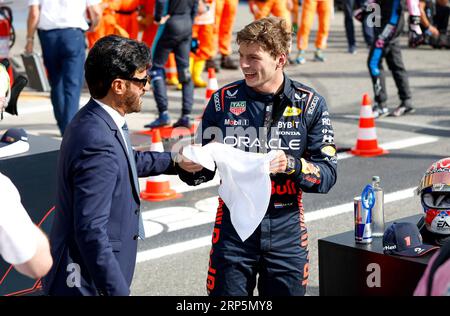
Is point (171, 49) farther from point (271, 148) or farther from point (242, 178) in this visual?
point (242, 178)

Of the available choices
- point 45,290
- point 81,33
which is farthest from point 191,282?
point 81,33

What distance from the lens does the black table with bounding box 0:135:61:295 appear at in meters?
6.70

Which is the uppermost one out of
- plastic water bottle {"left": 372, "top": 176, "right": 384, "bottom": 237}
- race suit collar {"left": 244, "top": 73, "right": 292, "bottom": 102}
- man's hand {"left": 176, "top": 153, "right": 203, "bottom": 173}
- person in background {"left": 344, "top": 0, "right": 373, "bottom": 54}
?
race suit collar {"left": 244, "top": 73, "right": 292, "bottom": 102}

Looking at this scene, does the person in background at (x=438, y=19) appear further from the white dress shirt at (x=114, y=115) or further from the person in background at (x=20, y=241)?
the person in background at (x=20, y=241)

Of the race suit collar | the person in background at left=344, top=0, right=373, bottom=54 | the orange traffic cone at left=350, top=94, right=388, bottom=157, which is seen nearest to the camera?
the race suit collar

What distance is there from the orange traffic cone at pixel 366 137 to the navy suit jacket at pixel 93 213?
297 inches

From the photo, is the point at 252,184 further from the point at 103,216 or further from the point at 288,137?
the point at 103,216

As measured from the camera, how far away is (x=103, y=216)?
4.42m

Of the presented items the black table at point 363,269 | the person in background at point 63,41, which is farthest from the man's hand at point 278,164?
the person in background at point 63,41

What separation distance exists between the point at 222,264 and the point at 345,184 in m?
5.61

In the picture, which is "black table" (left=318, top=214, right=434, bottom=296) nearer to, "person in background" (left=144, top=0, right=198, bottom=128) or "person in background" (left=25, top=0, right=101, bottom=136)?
"person in background" (left=25, top=0, right=101, bottom=136)

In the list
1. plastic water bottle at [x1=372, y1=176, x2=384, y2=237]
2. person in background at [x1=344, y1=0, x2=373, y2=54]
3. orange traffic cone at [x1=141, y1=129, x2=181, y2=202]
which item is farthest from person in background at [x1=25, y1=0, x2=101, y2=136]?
person in background at [x1=344, y1=0, x2=373, y2=54]

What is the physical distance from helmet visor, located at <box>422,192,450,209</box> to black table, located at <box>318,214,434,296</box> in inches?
13.5
